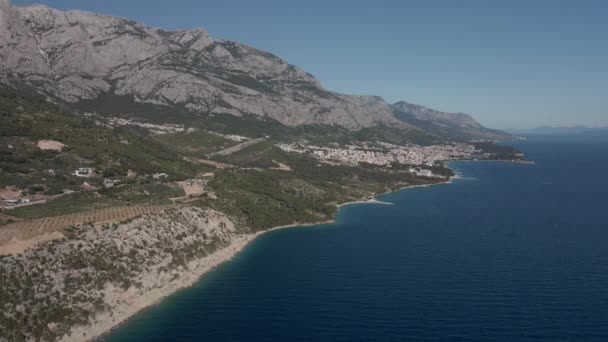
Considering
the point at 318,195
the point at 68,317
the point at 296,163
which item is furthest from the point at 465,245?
the point at 296,163

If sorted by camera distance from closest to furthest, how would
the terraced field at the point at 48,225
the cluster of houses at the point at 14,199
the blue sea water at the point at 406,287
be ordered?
1. the blue sea water at the point at 406,287
2. the terraced field at the point at 48,225
3. the cluster of houses at the point at 14,199

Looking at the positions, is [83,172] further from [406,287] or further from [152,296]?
[406,287]

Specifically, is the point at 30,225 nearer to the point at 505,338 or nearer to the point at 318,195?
the point at 505,338

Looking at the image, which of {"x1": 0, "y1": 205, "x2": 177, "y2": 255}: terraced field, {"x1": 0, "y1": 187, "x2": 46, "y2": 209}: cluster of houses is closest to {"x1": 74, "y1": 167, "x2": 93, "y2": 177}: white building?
{"x1": 0, "y1": 187, "x2": 46, "y2": 209}: cluster of houses

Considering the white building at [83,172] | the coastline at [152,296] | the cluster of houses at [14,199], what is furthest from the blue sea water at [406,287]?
the white building at [83,172]

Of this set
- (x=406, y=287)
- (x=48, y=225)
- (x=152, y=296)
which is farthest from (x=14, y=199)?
(x=406, y=287)

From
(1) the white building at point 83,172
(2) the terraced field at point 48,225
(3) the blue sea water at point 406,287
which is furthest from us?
(1) the white building at point 83,172

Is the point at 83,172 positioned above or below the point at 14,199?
above

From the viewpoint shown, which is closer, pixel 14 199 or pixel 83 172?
pixel 14 199

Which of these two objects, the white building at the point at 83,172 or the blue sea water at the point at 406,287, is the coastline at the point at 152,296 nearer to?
the blue sea water at the point at 406,287
